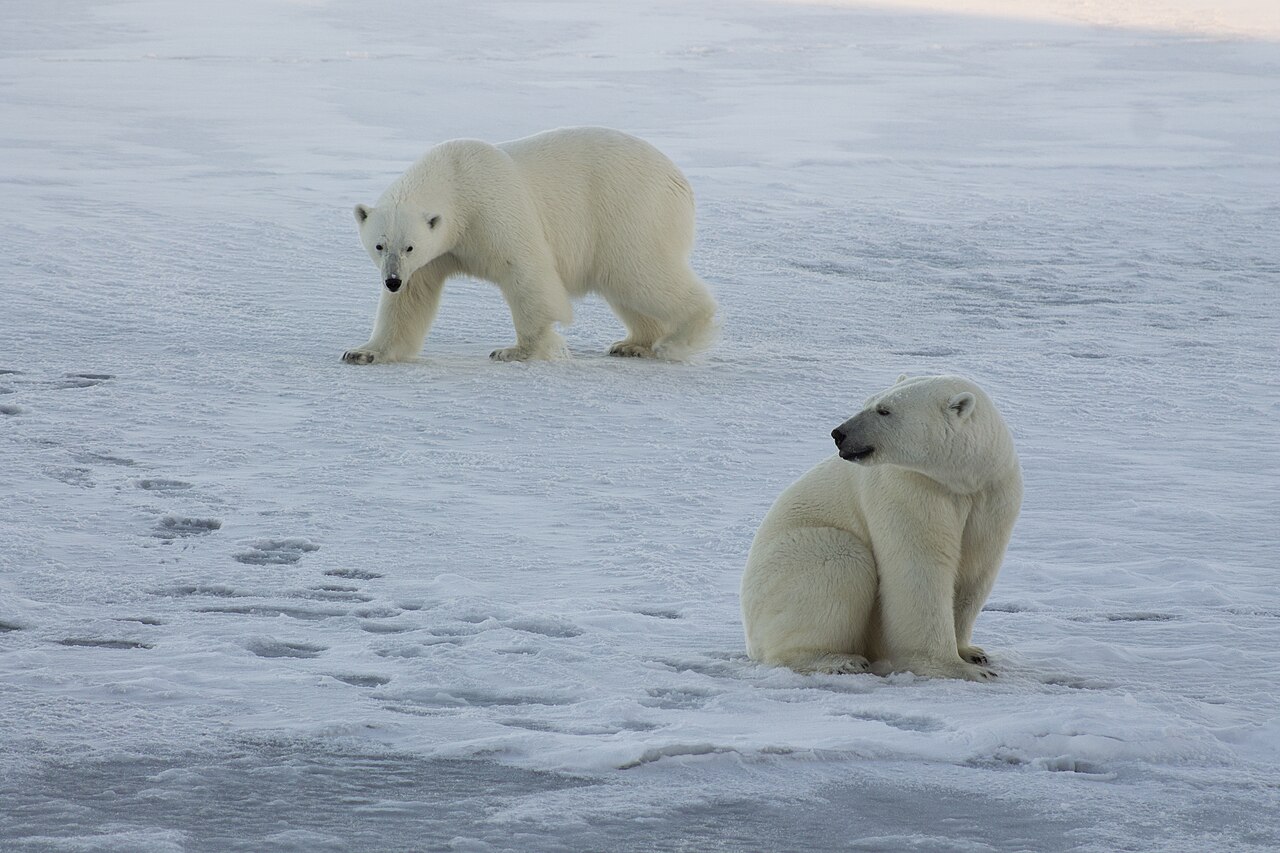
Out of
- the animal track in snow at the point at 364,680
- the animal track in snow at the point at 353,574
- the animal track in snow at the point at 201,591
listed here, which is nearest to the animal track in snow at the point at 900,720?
the animal track in snow at the point at 364,680

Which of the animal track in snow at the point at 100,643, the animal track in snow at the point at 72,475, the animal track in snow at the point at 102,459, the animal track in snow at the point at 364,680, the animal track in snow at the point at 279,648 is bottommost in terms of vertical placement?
the animal track in snow at the point at 279,648

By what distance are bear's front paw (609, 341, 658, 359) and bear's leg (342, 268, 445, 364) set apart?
2.86 feet

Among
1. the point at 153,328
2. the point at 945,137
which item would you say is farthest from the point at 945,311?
the point at 945,137

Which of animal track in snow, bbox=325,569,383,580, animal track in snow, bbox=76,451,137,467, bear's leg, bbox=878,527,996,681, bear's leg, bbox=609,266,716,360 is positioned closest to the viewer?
bear's leg, bbox=878,527,996,681

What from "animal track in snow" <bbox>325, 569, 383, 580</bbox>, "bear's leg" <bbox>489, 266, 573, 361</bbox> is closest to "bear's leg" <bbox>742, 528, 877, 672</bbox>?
"animal track in snow" <bbox>325, 569, 383, 580</bbox>

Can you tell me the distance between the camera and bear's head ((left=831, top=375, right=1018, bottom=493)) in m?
3.02

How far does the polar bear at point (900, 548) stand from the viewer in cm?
304

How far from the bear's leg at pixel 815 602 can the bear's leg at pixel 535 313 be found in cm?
329

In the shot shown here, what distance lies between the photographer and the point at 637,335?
6.90m

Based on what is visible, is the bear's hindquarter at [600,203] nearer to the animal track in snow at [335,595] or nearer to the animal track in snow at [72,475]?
the animal track in snow at [72,475]

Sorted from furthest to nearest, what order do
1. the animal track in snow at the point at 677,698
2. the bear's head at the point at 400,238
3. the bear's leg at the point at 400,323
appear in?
1. the bear's leg at the point at 400,323
2. the bear's head at the point at 400,238
3. the animal track in snow at the point at 677,698

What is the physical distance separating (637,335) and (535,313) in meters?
0.67

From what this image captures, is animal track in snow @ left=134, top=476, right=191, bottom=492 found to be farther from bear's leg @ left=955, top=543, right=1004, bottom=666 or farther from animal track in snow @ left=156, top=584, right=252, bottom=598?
bear's leg @ left=955, top=543, right=1004, bottom=666

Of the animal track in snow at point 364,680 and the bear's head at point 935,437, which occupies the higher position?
the bear's head at point 935,437
